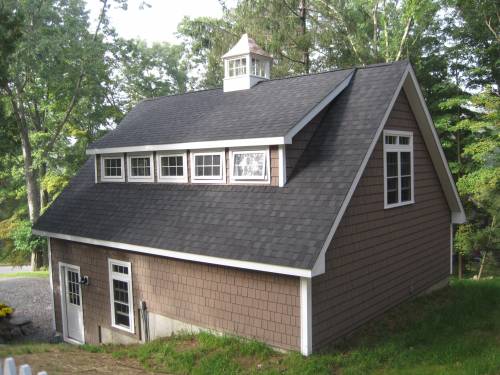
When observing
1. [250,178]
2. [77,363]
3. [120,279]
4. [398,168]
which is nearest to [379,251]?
[398,168]

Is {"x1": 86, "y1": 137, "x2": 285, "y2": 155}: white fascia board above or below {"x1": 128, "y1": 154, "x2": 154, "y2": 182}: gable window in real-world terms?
above

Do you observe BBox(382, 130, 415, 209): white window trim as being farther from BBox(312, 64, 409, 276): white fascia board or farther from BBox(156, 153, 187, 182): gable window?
BBox(156, 153, 187, 182): gable window

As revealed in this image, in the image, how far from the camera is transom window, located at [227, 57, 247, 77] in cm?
1330

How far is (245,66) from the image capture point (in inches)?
520

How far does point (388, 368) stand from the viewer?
281 inches

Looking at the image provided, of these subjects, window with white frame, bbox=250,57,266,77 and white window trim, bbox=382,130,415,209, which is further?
window with white frame, bbox=250,57,266,77

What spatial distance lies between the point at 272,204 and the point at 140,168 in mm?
5064

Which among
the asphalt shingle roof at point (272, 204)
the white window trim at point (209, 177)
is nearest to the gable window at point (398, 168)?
the asphalt shingle roof at point (272, 204)

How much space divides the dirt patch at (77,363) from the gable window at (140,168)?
464 cm

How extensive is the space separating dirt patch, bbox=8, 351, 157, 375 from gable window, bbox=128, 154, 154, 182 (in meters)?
4.64

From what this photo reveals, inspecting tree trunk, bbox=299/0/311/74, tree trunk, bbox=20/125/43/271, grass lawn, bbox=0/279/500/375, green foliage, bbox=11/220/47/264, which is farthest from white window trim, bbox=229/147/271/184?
green foliage, bbox=11/220/47/264

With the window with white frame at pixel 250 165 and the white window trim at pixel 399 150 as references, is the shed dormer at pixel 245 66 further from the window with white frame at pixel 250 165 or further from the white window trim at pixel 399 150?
the white window trim at pixel 399 150

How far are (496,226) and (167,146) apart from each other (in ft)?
49.7

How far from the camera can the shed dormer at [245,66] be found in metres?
13.0
